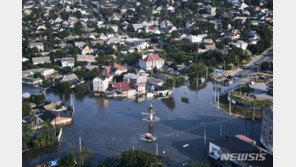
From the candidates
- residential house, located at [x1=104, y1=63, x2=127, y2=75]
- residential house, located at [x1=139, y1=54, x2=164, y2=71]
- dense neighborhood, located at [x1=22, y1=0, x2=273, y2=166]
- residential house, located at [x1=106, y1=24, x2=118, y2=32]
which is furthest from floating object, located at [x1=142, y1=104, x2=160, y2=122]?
residential house, located at [x1=106, y1=24, x2=118, y2=32]

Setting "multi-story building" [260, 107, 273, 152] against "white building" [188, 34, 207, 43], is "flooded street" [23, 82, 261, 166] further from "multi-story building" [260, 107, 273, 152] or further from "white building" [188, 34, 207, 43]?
"white building" [188, 34, 207, 43]

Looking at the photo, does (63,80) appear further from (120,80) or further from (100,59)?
(100,59)

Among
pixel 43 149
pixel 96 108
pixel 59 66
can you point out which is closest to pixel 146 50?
pixel 59 66

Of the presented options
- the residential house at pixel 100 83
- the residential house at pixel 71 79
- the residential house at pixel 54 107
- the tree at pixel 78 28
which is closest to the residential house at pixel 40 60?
the residential house at pixel 71 79

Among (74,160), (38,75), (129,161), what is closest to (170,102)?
(129,161)

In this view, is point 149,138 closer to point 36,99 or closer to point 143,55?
point 36,99

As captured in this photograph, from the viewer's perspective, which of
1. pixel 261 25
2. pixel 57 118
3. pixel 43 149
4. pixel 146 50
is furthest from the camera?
pixel 261 25
